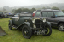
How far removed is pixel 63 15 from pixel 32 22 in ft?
9.75

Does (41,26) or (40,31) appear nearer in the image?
(40,31)

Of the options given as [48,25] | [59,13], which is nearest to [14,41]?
[48,25]

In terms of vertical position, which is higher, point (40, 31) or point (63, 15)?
point (63, 15)

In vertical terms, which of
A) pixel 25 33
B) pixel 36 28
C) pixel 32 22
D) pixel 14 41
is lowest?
pixel 14 41

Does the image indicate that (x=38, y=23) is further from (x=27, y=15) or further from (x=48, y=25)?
(x=27, y=15)

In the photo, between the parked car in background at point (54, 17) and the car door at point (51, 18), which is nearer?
the parked car in background at point (54, 17)

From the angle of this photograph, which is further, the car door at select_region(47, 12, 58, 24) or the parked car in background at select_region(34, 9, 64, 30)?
the car door at select_region(47, 12, 58, 24)

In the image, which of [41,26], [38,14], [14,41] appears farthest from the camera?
[38,14]

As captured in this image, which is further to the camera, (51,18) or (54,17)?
(51,18)

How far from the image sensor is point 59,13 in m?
5.68

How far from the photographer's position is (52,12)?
5605 millimetres

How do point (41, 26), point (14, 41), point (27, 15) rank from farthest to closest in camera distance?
point (27, 15)
point (41, 26)
point (14, 41)

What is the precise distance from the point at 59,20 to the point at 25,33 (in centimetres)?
285

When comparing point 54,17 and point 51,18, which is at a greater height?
point 54,17
